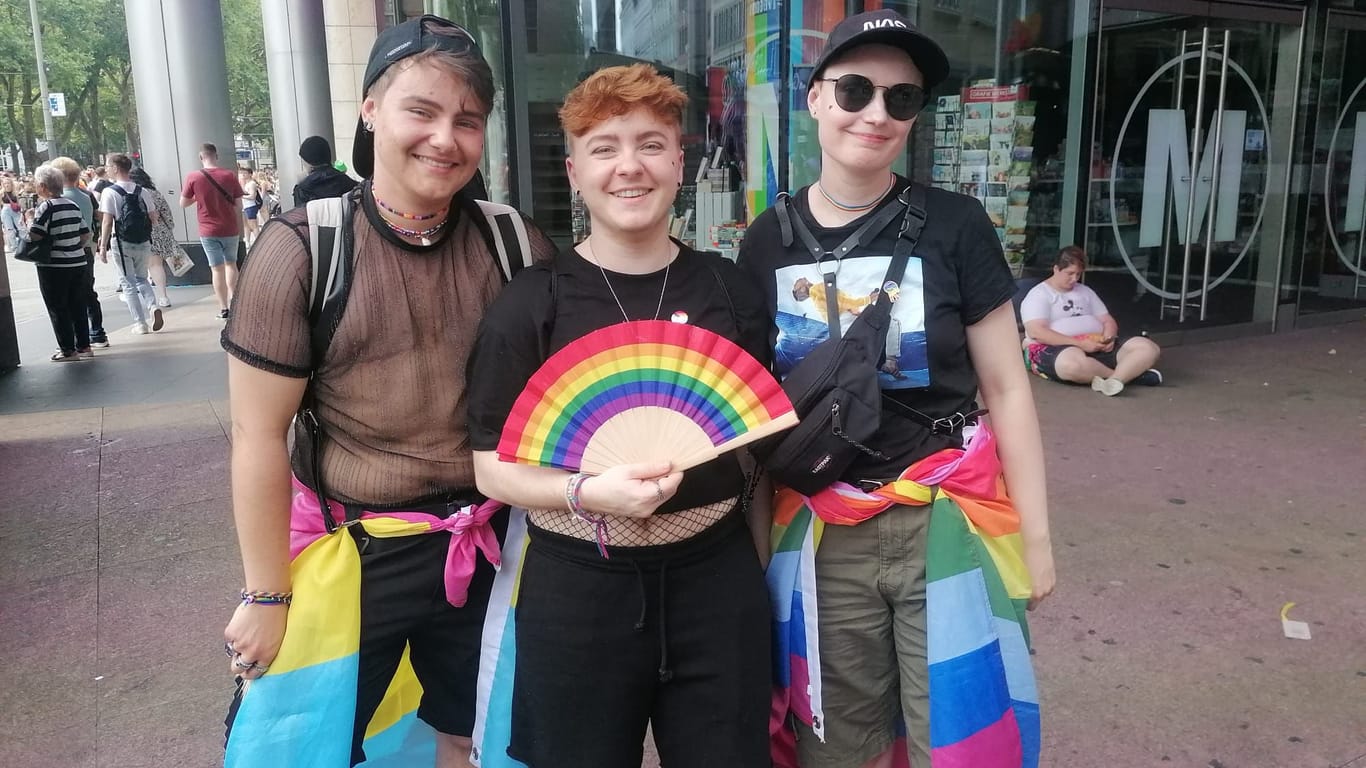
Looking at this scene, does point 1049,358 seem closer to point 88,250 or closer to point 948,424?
point 948,424

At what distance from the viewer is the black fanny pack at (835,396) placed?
6.03ft

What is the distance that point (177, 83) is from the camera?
1494 cm

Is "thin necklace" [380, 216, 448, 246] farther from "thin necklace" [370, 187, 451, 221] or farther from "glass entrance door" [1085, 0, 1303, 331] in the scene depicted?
"glass entrance door" [1085, 0, 1303, 331]

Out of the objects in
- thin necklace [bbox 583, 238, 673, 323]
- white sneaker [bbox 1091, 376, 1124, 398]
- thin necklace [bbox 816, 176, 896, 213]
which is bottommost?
white sneaker [bbox 1091, 376, 1124, 398]

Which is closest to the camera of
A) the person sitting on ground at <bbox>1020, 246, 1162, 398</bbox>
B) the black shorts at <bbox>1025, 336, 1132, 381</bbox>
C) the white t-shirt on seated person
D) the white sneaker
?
the white sneaker

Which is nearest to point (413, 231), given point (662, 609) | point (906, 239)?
point (662, 609)

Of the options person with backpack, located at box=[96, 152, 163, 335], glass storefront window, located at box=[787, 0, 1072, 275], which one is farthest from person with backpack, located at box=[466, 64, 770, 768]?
person with backpack, located at box=[96, 152, 163, 335]

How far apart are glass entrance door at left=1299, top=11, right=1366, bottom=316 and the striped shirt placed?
1149 centimetres

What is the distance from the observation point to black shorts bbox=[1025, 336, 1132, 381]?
7.38 metres

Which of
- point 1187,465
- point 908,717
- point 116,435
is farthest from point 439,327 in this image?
point 116,435

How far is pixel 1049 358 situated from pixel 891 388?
5.88 meters

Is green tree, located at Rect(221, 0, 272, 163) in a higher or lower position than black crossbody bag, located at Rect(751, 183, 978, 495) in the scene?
higher

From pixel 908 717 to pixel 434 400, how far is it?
1.16m

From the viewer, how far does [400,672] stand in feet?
7.39
